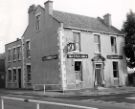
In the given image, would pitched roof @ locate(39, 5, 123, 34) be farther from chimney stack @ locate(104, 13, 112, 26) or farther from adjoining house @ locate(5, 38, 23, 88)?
adjoining house @ locate(5, 38, 23, 88)

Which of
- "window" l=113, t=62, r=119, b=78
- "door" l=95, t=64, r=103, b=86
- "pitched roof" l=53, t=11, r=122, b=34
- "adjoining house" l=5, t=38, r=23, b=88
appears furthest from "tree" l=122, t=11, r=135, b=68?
"adjoining house" l=5, t=38, r=23, b=88

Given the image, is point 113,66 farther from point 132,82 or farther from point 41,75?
point 41,75

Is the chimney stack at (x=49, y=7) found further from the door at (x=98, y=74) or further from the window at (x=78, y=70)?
the door at (x=98, y=74)

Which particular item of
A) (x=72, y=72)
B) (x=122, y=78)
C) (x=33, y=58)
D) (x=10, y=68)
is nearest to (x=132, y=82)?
(x=122, y=78)

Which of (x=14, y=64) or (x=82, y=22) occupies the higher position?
(x=82, y=22)

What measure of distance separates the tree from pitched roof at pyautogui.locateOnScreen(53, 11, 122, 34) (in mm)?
1341

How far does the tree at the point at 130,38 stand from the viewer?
2919 cm

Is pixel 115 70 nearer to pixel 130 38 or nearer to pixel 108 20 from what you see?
pixel 130 38

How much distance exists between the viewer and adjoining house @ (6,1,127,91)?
24.0m

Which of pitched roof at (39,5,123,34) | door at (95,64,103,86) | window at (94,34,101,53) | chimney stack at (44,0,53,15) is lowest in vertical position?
door at (95,64,103,86)

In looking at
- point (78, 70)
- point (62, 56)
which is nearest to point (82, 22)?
point (78, 70)

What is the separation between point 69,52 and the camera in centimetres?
2416

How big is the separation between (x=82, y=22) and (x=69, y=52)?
5341 millimetres

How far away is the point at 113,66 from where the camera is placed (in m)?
28.7
